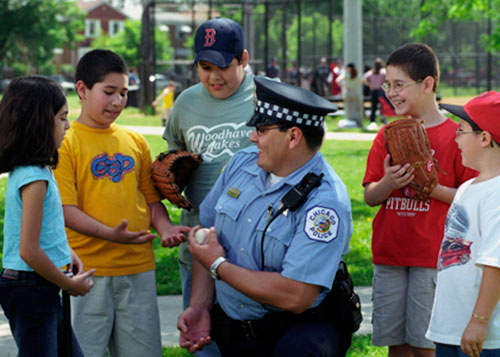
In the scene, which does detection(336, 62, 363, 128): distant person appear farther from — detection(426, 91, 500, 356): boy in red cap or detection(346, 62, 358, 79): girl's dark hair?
detection(426, 91, 500, 356): boy in red cap

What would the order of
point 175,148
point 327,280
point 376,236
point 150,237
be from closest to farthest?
point 327,280
point 150,237
point 376,236
point 175,148

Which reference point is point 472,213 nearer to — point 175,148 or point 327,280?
point 327,280

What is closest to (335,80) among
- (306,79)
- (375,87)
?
(306,79)

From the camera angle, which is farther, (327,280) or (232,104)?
(232,104)

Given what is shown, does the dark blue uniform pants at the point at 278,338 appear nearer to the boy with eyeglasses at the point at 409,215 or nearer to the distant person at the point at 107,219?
the distant person at the point at 107,219

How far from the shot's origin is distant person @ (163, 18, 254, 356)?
169 inches

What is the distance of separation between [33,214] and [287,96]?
1.24 m

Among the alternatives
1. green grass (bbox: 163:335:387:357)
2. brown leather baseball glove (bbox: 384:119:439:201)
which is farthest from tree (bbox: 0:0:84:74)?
brown leather baseball glove (bbox: 384:119:439:201)

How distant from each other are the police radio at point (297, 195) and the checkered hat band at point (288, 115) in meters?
0.23

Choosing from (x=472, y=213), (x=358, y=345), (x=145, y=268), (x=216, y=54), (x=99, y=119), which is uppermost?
(x=216, y=54)

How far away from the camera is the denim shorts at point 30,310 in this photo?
3.29 m

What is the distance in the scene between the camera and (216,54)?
166 inches

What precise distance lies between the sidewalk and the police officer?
204 centimetres

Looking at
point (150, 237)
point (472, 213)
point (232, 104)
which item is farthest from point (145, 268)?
point (472, 213)
